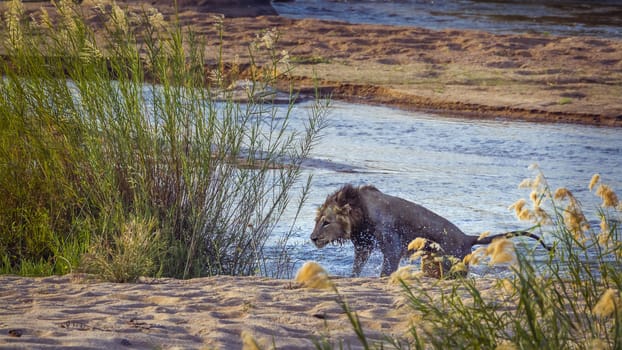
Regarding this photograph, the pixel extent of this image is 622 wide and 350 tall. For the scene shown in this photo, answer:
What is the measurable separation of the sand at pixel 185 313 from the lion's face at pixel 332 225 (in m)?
1.18

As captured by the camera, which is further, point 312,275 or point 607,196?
point 607,196

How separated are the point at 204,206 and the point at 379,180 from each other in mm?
4008

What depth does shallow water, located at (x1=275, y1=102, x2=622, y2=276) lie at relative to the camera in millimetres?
9078

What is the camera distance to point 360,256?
7602mm

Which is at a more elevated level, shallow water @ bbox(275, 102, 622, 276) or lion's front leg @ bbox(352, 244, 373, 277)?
lion's front leg @ bbox(352, 244, 373, 277)

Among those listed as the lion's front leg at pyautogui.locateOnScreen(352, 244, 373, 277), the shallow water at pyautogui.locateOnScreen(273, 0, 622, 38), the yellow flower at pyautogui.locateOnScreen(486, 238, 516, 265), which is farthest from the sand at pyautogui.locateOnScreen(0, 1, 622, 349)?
the shallow water at pyautogui.locateOnScreen(273, 0, 622, 38)

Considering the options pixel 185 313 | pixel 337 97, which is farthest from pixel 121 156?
pixel 337 97

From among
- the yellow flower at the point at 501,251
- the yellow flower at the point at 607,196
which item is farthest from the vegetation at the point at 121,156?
the yellow flower at the point at 501,251

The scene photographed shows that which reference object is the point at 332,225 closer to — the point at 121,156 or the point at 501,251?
the point at 121,156

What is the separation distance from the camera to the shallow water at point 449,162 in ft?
29.8

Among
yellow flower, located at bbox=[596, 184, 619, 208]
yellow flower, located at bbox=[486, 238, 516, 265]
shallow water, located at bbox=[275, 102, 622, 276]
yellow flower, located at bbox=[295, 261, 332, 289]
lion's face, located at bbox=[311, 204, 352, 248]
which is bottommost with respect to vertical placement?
shallow water, located at bbox=[275, 102, 622, 276]

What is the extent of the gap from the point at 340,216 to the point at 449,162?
15.0 feet

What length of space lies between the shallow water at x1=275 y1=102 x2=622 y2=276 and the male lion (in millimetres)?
361

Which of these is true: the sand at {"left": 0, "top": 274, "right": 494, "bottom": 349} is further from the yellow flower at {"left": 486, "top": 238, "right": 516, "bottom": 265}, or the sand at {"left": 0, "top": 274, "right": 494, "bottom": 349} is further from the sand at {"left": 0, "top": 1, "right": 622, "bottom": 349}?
the yellow flower at {"left": 486, "top": 238, "right": 516, "bottom": 265}
